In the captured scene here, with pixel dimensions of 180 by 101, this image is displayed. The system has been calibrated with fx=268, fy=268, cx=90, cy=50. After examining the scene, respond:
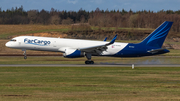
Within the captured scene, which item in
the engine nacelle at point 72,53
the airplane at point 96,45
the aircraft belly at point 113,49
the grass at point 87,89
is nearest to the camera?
the grass at point 87,89

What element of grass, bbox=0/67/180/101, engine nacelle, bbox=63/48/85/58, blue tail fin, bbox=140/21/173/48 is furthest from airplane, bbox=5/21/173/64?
grass, bbox=0/67/180/101

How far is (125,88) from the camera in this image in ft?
76.4

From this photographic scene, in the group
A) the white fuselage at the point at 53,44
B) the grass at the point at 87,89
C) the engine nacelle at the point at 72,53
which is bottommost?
the grass at the point at 87,89

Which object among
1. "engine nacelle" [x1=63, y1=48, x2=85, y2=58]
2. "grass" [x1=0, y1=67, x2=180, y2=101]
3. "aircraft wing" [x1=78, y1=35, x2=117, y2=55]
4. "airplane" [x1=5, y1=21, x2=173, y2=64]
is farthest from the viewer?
"airplane" [x1=5, y1=21, x2=173, y2=64]

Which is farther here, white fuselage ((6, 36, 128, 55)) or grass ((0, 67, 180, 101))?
white fuselage ((6, 36, 128, 55))

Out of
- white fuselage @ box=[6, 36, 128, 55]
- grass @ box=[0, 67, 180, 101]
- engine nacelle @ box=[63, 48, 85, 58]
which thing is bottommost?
grass @ box=[0, 67, 180, 101]

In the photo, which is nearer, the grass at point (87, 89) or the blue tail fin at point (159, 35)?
the grass at point (87, 89)

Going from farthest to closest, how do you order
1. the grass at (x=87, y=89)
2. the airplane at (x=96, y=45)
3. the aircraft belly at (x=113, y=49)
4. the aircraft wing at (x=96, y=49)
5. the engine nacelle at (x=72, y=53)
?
the aircraft belly at (x=113, y=49) → the airplane at (x=96, y=45) → the aircraft wing at (x=96, y=49) → the engine nacelle at (x=72, y=53) → the grass at (x=87, y=89)

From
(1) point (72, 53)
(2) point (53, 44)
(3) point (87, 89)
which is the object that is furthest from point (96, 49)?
(3) point (87, 89)

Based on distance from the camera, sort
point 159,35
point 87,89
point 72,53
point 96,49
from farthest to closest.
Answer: point 159,35, point 96,49, point 72,53, point 87,89

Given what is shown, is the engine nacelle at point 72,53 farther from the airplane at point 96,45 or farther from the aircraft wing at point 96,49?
the aircraft wing at point 96,49

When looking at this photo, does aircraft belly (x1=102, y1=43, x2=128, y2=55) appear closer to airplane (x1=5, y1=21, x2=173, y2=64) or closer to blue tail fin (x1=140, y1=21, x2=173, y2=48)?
airplane (x1=5, y1=21, x2=173, y2=64)

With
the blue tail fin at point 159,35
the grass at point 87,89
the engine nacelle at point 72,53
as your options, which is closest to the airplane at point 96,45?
the blue tail fin at point 159,35

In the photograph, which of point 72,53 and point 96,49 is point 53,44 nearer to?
point 72,53
